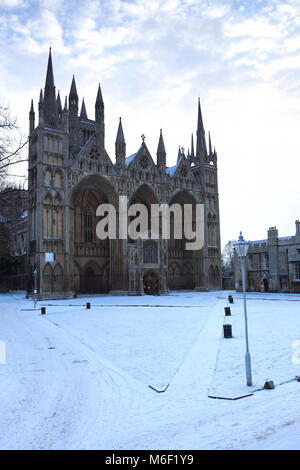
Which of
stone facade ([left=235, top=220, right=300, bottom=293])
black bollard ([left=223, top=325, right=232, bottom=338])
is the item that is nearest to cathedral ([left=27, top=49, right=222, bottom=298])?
stone facade ([left=235, top=220, right=300, bottom=293])

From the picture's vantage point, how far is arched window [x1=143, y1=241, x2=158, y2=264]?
55.8 m

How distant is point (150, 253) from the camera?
56156mm

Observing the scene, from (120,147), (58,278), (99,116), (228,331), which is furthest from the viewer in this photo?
(99,116)

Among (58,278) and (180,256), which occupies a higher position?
(180,256)

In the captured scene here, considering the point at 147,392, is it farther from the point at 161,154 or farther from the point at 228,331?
the point at 161,154

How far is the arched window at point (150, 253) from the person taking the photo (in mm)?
55781

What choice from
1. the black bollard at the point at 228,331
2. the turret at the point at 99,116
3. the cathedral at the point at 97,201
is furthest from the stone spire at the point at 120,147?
the black bollard at the point at 228,331

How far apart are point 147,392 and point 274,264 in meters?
48.0

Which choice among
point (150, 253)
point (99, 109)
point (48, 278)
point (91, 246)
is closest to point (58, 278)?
point (48, 278)

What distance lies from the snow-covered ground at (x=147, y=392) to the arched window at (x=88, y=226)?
41.0 metres

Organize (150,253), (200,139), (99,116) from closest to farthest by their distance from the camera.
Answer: (150,253), (99,116), (200,139)

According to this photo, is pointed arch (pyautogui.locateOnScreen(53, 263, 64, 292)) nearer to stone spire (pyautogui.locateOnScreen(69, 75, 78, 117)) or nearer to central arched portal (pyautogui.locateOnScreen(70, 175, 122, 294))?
central arched portal (pyautogui.locateOnScreen(70, 175, 122, 294))

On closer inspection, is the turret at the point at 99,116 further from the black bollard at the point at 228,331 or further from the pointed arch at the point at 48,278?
the black bollard at the point at 228,331
